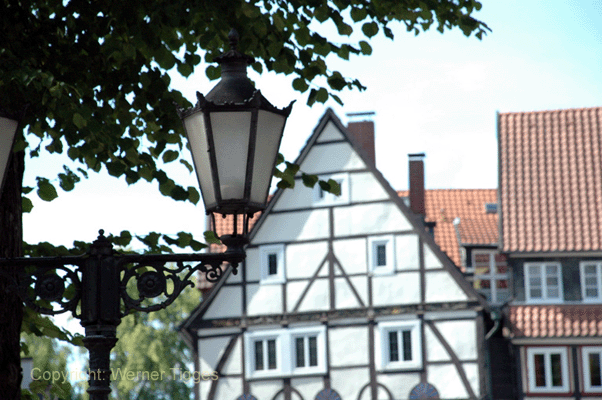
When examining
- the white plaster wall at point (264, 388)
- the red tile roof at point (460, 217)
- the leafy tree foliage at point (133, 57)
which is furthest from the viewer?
the red tile roof at point (460, 217)

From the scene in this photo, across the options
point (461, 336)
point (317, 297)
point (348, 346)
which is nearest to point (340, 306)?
point (317, 297)

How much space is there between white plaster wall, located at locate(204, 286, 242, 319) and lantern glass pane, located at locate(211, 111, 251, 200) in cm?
2130

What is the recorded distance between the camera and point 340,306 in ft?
82.3

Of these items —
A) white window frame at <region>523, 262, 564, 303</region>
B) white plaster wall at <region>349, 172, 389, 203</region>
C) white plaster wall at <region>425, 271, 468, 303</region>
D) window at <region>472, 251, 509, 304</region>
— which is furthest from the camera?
window at <region>472, 251, 509, 304</region>

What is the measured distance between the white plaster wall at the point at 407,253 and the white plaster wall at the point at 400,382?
2.50 meters

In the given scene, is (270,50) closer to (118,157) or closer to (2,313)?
(118,157)

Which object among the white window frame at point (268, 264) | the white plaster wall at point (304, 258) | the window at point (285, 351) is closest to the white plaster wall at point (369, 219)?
the white plaster wall at point (304, 258)

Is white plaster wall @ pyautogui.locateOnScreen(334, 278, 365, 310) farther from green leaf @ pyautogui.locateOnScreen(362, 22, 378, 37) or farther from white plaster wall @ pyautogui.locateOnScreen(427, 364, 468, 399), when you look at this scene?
green leaf @ pyautogui.locateOnScreen(362, 22, 378, 37)

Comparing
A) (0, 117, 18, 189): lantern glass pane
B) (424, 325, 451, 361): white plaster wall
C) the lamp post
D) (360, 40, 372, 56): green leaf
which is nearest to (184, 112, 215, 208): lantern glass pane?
the lamp post

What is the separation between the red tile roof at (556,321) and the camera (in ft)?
81.8

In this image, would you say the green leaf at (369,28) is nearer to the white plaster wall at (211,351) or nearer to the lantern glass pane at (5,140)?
the lantern glass pane at (5,140)

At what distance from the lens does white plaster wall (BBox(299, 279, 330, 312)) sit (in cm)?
2514

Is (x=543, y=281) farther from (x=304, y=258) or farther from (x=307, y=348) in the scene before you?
(x=307, y=348)

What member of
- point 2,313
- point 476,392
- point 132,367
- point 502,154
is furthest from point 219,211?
point 132,367
